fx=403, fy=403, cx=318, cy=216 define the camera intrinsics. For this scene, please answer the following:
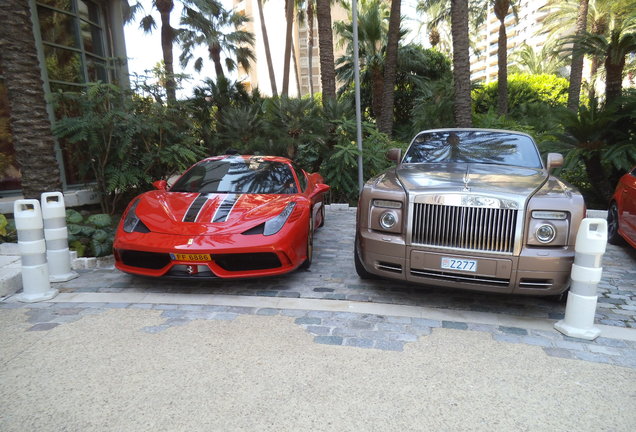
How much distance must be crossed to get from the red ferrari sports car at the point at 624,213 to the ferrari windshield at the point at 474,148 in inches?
62.4

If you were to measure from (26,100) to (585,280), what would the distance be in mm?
7239

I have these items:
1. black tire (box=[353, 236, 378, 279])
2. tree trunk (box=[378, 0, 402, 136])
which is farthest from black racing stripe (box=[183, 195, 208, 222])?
tree trunk (box=[378, 0, 402, 136])

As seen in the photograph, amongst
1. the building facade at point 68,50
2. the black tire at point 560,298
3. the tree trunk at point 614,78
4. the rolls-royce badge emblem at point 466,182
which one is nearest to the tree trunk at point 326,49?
the building facade at point 68,50

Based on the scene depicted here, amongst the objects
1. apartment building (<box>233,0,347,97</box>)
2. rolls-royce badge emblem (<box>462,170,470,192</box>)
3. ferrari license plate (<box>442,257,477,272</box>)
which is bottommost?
ferrari license plate (<box>442,257,477,272</box>)

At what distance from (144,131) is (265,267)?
14.0 ft

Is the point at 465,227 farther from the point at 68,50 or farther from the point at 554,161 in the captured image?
the point at 68,50

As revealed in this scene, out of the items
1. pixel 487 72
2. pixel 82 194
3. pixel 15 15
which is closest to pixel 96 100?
pixel 15 15

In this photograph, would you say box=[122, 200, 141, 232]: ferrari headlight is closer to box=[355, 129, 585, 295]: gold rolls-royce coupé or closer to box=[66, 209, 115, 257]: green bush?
box=[66, 209, 115, 257]: green bush

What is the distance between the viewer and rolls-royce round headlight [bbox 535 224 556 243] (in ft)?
11.0

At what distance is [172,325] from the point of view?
11.5ft

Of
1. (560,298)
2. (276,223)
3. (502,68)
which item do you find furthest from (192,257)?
(502,68)

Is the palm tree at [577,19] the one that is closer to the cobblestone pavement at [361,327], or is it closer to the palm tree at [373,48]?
→ the cobblestone pavement at [361,327]

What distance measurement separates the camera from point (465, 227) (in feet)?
11.4

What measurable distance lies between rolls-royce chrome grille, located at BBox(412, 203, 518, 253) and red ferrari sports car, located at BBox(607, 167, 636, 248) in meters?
2.84
